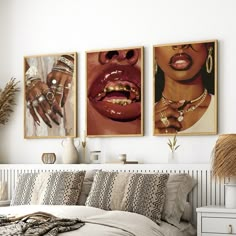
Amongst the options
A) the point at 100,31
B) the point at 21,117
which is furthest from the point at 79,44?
the point at 21,117

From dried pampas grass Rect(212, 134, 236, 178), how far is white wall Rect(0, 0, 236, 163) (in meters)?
0.42

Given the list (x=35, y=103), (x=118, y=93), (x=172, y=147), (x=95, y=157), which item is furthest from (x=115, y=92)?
(x=35, y=103)

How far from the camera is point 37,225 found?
3838 millimetres

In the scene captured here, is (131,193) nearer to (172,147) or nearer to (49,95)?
(172,147)

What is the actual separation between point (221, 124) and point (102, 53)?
4.21 feet

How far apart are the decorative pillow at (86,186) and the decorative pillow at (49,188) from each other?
0.06 metres

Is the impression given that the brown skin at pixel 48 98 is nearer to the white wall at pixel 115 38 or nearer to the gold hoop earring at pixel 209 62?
the white wall at pixel 115 38

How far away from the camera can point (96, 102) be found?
553cm

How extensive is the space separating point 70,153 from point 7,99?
91cm

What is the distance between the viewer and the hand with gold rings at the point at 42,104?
5719 millimetres

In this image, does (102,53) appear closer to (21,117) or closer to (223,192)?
(21,117)

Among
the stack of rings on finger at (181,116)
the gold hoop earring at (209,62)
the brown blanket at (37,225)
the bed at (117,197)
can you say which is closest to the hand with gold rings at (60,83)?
the bed at (117,197)

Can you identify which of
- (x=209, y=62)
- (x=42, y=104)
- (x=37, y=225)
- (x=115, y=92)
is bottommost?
(x=37, y=225)

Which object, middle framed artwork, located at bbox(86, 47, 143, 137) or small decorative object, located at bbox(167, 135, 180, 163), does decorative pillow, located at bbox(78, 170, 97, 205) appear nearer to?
middle framed artwork, located at bbox(86, 47, 143, 137)
